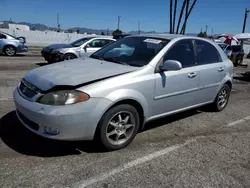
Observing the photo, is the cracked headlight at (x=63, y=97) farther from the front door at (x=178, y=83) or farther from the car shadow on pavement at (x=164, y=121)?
the car shadow on pavement at (x=164, y=121)

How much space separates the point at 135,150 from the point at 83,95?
1134mm

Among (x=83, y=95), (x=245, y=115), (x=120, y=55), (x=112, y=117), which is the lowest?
(x=245, y=115)

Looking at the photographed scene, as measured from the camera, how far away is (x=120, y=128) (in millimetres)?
3428

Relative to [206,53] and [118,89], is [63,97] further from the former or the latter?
[206,53]

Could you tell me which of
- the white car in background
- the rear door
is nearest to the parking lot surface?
the rear door

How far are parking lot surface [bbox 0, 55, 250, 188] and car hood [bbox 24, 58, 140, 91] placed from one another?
2.94ft

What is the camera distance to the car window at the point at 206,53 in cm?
461

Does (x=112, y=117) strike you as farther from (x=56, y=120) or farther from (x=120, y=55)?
(x=120, y=55)

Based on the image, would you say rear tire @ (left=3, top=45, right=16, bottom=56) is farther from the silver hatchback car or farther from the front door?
the front door

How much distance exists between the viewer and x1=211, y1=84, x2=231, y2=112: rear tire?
5297 mm

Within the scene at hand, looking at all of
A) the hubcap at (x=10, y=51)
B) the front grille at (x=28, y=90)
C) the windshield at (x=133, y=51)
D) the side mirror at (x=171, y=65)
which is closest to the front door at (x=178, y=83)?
the side mirror at (x=171, y=65)

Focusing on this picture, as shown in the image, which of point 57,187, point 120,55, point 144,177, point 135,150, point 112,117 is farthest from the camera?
point 120,55

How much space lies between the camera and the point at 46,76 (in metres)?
3.32

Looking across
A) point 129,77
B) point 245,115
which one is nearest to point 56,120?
point 129,77
